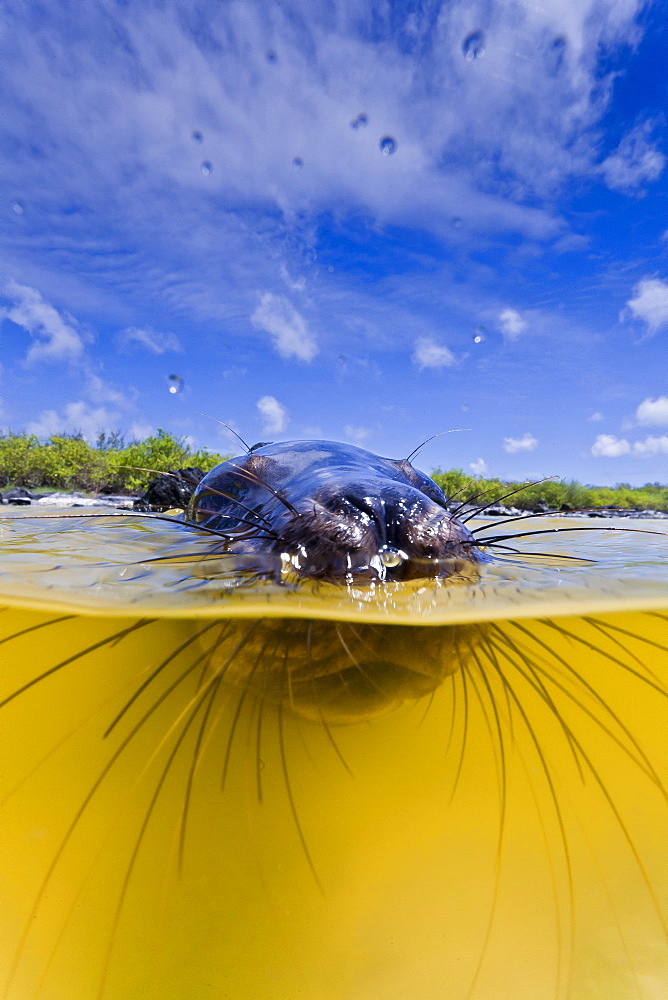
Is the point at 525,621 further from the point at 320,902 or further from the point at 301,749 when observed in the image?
the point at 320,902

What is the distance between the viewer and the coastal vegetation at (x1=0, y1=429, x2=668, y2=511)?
1623 cm

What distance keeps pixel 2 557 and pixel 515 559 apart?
2998mm

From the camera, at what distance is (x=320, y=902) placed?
1.48m

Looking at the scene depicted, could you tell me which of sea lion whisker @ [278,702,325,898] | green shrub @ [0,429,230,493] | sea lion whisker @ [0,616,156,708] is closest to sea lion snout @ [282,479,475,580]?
sea lion whisker @ [278,702,325,898]

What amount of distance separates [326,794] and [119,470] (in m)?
20.2

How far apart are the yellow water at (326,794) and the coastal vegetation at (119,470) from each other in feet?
37.9

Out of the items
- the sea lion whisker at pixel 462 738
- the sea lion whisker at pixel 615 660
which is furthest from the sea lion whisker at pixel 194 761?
the sea lion whisker at pixel 615 660

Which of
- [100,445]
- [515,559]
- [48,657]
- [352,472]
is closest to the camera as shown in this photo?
[48,657]

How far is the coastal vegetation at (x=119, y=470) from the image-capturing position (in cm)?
1623

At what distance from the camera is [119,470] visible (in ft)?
65.2

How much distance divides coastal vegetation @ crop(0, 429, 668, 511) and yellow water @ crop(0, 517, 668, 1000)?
11.5 metres

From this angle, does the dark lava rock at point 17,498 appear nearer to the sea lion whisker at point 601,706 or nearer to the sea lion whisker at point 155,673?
the sea lion whisker at point 155,673

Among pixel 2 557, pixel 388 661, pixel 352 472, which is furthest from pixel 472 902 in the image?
pixel 2 557

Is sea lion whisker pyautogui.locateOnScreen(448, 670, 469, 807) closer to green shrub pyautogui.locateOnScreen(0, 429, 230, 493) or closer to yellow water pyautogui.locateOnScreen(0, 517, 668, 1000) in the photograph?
yellow water pyautogui.locateOnScreen(0, 517, 668, 1000)
